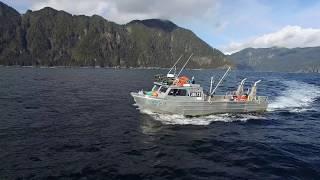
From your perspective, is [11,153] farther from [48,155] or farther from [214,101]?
[214,101]

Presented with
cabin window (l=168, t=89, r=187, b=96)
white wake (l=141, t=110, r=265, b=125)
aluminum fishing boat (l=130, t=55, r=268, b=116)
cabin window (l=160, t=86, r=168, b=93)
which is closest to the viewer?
white wake (l=141, t=110, r=265, b=125)

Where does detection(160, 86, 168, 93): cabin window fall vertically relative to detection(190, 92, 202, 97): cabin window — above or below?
above

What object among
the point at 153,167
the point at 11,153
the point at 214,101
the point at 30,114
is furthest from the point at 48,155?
the point at 214,101

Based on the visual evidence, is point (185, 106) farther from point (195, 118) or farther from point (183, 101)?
point (195, 118)

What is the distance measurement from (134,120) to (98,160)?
14235 mm

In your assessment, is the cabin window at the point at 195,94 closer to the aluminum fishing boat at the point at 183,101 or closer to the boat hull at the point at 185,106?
the aluminum fishing boat at the point at 183,101

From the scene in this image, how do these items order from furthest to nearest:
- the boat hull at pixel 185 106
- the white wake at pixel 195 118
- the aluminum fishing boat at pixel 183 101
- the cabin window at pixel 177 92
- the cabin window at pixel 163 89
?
the cabin window at pixel 163 89, the cabin window at pixel 177 92, the aluminum fishing boat at pixel 183 101, the boat hull at pixel 185 106, the white wake at pixel 195 118

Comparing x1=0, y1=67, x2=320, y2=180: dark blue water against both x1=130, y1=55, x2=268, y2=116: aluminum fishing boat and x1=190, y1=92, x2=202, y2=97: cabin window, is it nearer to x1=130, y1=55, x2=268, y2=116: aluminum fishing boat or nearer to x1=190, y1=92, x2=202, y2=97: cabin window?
x1=130, y1=55, x2=268, y2=116: aluminum fishing boat

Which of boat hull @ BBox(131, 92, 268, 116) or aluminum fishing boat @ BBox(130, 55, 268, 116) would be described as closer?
boat hull @ BBox(131, 92, 268, 116)

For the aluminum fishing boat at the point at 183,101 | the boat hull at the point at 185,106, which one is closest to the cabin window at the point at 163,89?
the aluminum fishing boat at the point at 183,101

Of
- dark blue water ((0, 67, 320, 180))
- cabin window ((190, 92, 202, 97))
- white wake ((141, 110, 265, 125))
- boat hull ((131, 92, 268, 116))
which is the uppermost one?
cabin window ((190, 92, 202, 97))

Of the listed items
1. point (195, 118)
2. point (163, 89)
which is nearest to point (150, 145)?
point (195, 118)

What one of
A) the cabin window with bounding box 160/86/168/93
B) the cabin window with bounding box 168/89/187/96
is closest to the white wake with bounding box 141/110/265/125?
the cabin window with bounding box 168/89/187/96

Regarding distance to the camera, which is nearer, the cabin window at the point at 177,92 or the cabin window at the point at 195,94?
the cabin window at the point at 177,92
